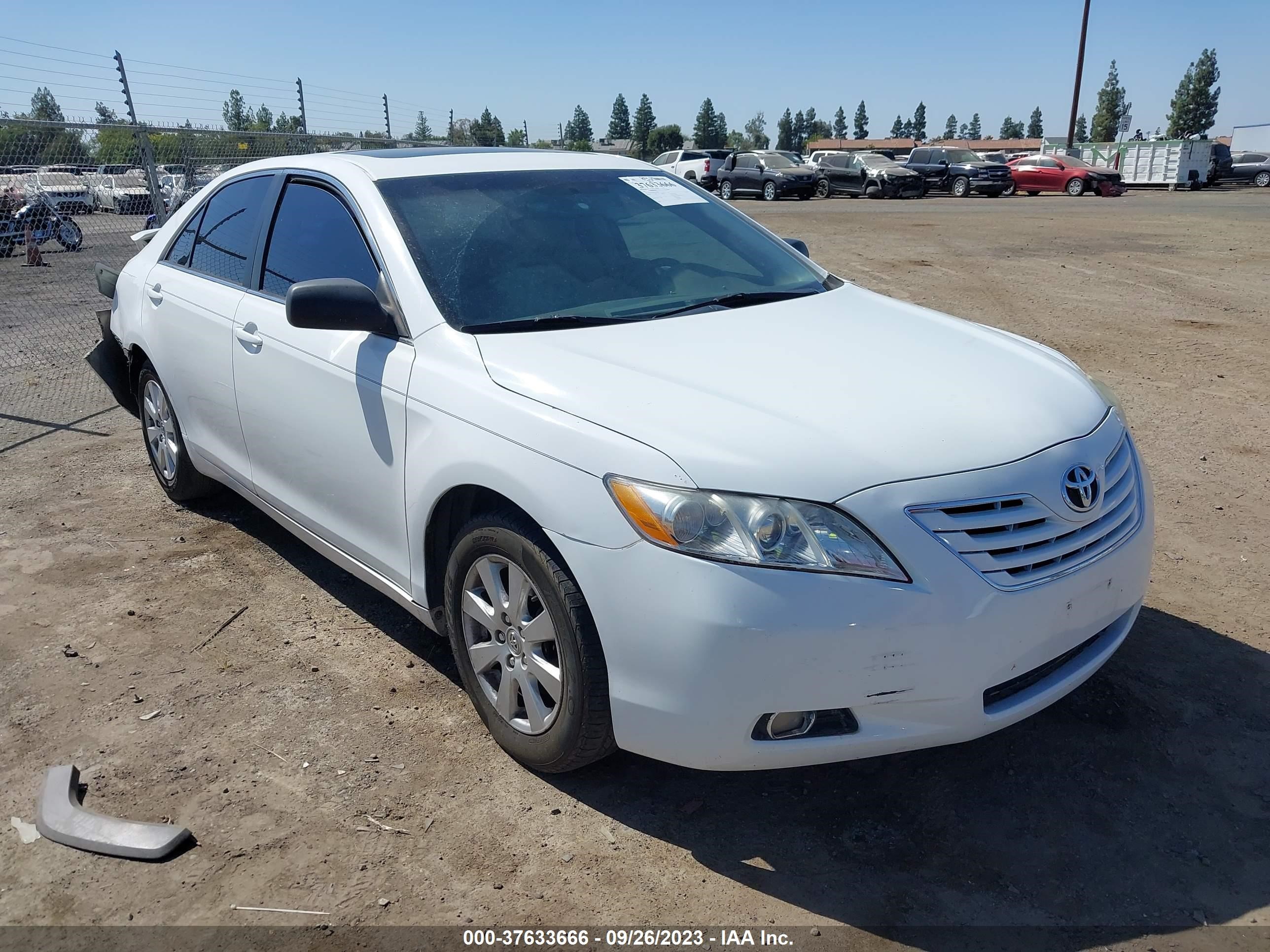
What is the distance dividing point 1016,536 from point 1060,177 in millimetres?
33735

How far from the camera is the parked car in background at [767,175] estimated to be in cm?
3158

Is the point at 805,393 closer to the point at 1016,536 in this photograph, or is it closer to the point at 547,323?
the point at 1016,536

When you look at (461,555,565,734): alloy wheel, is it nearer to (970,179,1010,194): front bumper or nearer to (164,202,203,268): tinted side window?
(164,202,203,268): tinted side window

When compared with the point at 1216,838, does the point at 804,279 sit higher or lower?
higher

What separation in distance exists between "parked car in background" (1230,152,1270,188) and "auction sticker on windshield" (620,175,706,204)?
1564 inches

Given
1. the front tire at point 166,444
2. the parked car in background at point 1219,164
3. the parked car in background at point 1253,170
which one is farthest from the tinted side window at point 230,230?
the parked car in background at point 1253,170

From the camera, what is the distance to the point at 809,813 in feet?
9.39

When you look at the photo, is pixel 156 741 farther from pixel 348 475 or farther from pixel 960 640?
pixel 960 640

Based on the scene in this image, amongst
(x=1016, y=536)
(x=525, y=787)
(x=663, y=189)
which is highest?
(x=663, y=189)

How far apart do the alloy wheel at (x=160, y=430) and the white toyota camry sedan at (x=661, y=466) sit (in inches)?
40.2

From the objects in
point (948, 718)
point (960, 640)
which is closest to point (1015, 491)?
point (960, 640)

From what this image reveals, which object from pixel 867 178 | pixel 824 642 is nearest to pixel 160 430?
pixel 824 642

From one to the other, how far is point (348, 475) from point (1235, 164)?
137ft

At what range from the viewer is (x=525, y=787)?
118 inches
